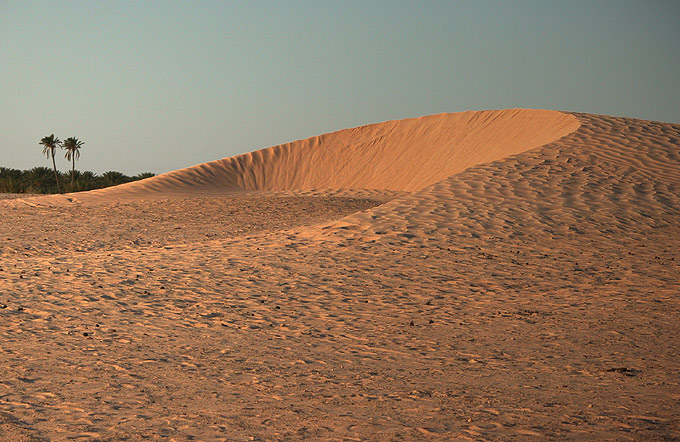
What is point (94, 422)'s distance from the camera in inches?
189

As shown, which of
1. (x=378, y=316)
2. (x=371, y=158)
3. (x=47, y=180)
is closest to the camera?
Result: (x=378, y=316)

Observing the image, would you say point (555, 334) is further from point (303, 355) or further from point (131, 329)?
point (131, 329)

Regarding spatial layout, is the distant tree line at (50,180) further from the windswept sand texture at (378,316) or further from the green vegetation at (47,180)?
the windswept sand texture at (378,316)

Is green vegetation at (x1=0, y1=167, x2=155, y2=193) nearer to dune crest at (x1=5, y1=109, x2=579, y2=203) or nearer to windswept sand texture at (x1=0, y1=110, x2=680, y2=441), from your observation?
dune crest at (x1=5, y1=109, x2=579, y2=203)

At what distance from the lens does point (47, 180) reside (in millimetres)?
47312

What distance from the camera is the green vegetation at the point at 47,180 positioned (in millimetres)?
39312

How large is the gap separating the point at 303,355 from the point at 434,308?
2.52m

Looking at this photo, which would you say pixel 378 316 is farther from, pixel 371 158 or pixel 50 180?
pixel 50 180

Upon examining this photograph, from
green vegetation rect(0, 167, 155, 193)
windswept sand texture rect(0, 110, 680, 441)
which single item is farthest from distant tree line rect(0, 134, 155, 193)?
windswept sand texture rect(0, 110, 680, 441)

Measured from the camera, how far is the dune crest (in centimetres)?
2892

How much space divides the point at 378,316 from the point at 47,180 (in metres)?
43.5

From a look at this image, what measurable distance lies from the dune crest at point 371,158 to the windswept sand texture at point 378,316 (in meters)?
8.71

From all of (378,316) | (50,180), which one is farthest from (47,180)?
(378,316)

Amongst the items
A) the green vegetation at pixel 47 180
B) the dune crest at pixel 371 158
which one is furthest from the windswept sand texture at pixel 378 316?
the green vegetation at pixel 47 180
